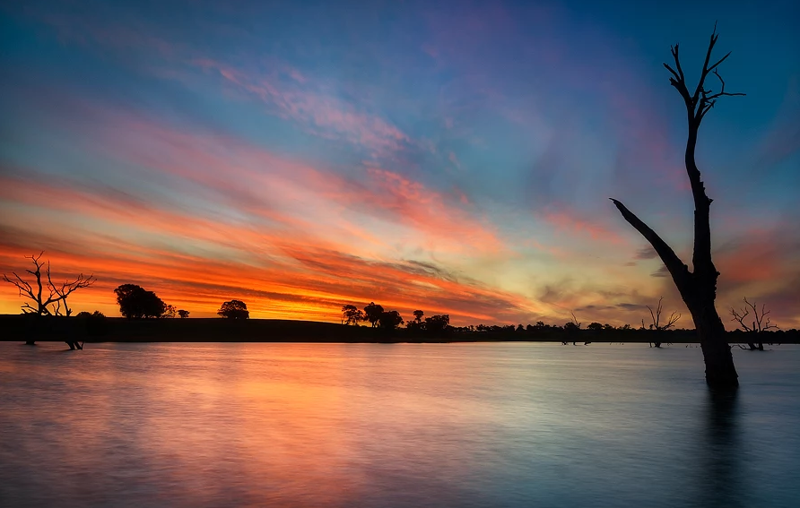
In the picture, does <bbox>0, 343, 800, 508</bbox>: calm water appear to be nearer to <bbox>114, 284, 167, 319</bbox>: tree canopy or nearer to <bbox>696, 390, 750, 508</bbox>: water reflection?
<bbox>696, 390, 750, 508</bbox>: water reflection

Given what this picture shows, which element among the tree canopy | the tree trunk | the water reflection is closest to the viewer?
the water reflection

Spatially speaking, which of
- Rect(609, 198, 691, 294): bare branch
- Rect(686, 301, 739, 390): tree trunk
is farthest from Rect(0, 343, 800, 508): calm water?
Rect(609, 198, 691, 294): bare branch

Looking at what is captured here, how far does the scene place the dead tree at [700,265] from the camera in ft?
84.4

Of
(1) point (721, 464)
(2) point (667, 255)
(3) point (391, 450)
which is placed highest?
(2) point (667, 255)

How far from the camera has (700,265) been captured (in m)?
25.8

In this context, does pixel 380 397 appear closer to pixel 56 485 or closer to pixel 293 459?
pixel 293 459

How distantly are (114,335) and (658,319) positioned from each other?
138 meters

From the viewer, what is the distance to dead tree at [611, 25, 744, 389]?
25.7 meters

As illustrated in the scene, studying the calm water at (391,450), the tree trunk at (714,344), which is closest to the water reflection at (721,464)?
the calm water at (391,450)

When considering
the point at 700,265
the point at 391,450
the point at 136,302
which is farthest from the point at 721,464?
the point at 136,302

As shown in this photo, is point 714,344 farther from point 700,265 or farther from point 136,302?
point 136,302

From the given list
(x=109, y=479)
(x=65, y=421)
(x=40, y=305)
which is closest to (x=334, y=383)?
(x=65, y=421)

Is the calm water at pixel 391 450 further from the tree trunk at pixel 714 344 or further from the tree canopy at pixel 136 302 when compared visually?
the tree canopy at pixel 136 302

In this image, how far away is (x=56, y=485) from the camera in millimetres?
8805
